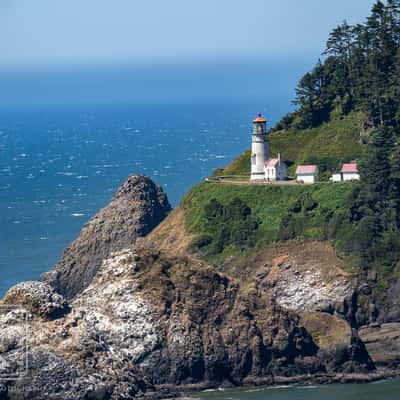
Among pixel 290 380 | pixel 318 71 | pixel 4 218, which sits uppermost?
pixel 318 71

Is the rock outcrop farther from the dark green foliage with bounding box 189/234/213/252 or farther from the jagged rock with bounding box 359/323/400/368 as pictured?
the dark green foliage with bounding box 189/234/213/252

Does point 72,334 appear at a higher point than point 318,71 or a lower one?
Answer: lower

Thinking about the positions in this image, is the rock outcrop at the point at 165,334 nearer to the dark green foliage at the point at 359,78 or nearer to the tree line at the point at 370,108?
the tree line at the point at 370,108

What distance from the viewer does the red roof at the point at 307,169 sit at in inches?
4279

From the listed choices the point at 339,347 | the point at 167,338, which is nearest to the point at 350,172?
the point at 339,347

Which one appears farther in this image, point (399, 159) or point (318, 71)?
point (318, 71)

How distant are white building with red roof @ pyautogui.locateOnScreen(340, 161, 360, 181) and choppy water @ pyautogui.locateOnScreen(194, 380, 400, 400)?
27.8m

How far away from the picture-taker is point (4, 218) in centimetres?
13712

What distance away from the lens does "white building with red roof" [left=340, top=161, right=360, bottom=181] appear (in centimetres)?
10662

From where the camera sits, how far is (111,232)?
110m

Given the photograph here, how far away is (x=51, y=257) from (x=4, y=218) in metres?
23.4

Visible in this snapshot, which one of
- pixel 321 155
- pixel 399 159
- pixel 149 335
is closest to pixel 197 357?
pixel 149 335

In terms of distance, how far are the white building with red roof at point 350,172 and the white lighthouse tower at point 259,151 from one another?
6404 millimetres

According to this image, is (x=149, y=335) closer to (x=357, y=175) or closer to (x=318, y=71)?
(x=357, y=175)
